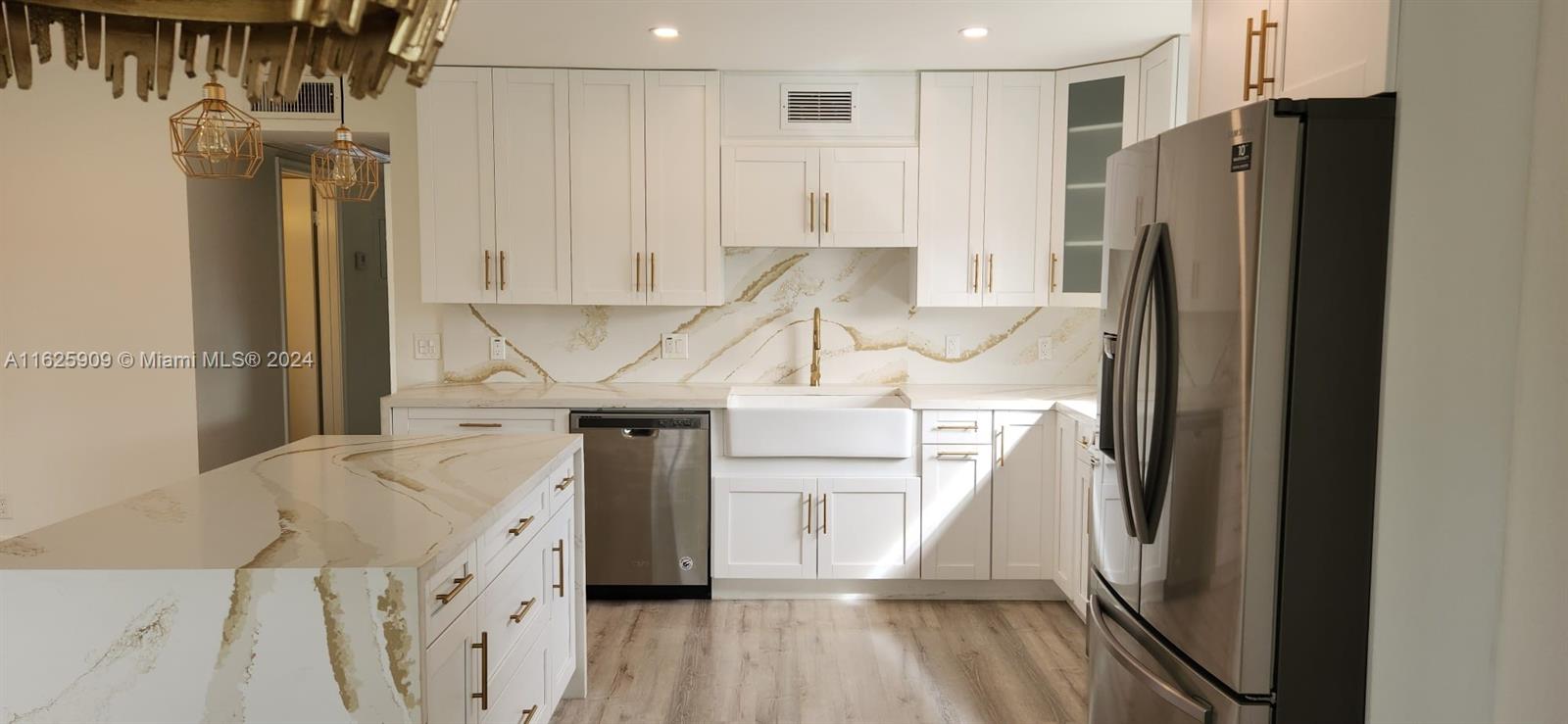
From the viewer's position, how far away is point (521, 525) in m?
2.31

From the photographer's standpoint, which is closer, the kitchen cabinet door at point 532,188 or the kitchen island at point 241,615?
the kitchen island at point 241,615

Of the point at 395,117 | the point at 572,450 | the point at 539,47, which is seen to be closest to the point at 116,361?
the point at 395,117

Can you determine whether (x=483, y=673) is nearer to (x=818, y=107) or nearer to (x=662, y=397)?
(x=662, y=397)

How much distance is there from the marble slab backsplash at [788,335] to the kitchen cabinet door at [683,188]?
0.34 m

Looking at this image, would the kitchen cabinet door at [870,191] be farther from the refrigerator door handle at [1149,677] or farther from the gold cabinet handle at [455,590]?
the gold cabinet handle at [455,590]

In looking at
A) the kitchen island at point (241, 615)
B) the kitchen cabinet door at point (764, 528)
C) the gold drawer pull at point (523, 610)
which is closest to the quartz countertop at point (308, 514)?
the kitchen island at point (241, 615)

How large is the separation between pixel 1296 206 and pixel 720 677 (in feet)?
7.31

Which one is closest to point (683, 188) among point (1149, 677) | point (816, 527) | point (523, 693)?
point (816, 527)

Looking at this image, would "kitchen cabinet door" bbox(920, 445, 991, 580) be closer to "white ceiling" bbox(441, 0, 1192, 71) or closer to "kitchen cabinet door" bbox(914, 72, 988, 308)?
"kitchen cabinet door" bbox(914, 72, 988, 308)

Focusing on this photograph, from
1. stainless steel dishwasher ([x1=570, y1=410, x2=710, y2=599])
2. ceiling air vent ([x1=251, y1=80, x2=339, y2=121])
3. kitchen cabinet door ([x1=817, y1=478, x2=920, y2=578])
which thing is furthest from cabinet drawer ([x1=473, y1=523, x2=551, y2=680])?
ceiling air vent ([x1=251, y1=80, x2=339, y2=121])

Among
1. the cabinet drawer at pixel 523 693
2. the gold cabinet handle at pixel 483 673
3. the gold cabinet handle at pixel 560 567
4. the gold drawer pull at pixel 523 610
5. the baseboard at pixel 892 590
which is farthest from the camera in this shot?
the baseboard at pixel 892 590

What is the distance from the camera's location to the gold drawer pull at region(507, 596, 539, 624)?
7.46ft

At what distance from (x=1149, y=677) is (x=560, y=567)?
5.17ft

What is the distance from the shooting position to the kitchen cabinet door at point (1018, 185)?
13.0 feet
